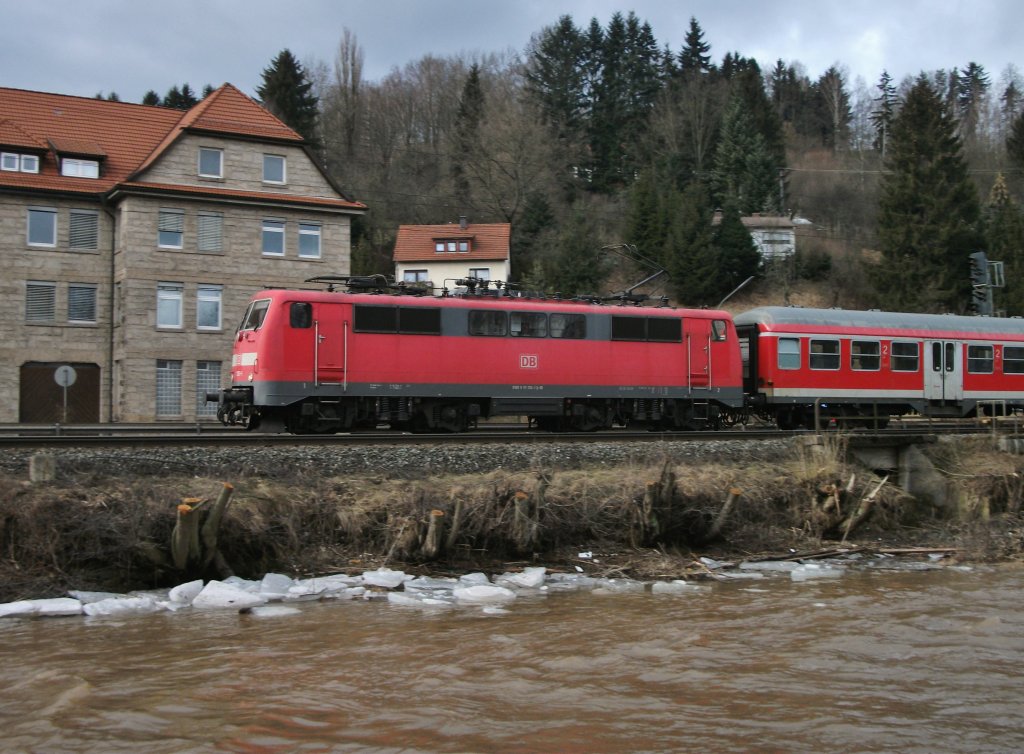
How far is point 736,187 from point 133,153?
4209cm

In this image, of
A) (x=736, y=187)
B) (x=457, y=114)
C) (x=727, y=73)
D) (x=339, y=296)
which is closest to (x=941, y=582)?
(x=339, y=296)

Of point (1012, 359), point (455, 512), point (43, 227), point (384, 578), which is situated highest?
point (43, 227)

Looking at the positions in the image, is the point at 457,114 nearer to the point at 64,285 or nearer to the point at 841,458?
the point at 64,285

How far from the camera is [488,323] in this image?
20.1 metres

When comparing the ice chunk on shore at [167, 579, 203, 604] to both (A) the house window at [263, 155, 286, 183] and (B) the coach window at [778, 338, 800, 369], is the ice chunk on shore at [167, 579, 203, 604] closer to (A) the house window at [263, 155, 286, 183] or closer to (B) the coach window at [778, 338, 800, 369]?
(B) the coach window at [778, 338, 800, 369]

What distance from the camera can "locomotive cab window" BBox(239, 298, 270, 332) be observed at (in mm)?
18553

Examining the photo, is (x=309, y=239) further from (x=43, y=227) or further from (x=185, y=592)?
(x=185, y=592)

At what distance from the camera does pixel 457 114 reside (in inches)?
2990

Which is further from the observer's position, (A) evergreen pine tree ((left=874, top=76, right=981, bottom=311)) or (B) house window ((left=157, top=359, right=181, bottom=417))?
(A) evergreen pine tree ((left=874, top=76, right=981, bottom=311))

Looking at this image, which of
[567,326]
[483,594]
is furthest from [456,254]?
[483,594]

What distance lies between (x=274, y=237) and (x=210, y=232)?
2341mm

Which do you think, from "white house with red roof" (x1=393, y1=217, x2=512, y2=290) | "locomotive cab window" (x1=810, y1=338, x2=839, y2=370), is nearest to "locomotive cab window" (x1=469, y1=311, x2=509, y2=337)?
"locomotive cab window" (x1=810, y1=338, x2=839, y2=370)

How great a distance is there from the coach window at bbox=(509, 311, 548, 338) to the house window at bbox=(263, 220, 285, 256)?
17.1 meters

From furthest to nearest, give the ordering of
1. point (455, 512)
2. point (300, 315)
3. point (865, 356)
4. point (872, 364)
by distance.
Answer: point (872, 364) < point (865, 356) < point (300, 315) < point (455, 512)
